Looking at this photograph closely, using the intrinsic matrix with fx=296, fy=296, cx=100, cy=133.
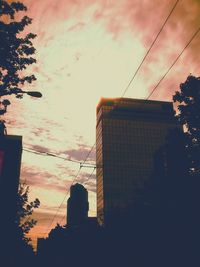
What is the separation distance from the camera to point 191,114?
22609 mm

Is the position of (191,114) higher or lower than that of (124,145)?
lower

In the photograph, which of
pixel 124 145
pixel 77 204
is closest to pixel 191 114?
pixel 77 204

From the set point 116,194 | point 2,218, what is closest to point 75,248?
point 2,218

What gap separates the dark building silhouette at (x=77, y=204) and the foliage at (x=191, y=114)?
279 feet

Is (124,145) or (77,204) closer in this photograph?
(77,204)

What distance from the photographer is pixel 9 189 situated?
30.4 m

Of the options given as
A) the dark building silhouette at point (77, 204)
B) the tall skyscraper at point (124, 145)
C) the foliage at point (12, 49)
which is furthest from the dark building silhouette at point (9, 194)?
the tall skyscraper at point (124, 145)

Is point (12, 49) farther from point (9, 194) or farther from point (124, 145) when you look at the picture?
point (124, 145)

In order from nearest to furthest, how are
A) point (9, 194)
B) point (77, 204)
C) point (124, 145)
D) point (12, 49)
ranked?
1. point (12, 49)
2. point (9, 194)
3. point (77, 204)
4. point (124, 145)

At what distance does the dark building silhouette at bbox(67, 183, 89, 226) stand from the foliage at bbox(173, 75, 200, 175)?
3354 inches

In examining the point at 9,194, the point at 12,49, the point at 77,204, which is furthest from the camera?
the point at 77,204

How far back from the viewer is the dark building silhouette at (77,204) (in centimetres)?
10575

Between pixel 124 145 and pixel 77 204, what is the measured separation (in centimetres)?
4953

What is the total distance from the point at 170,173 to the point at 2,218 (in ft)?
50.8
